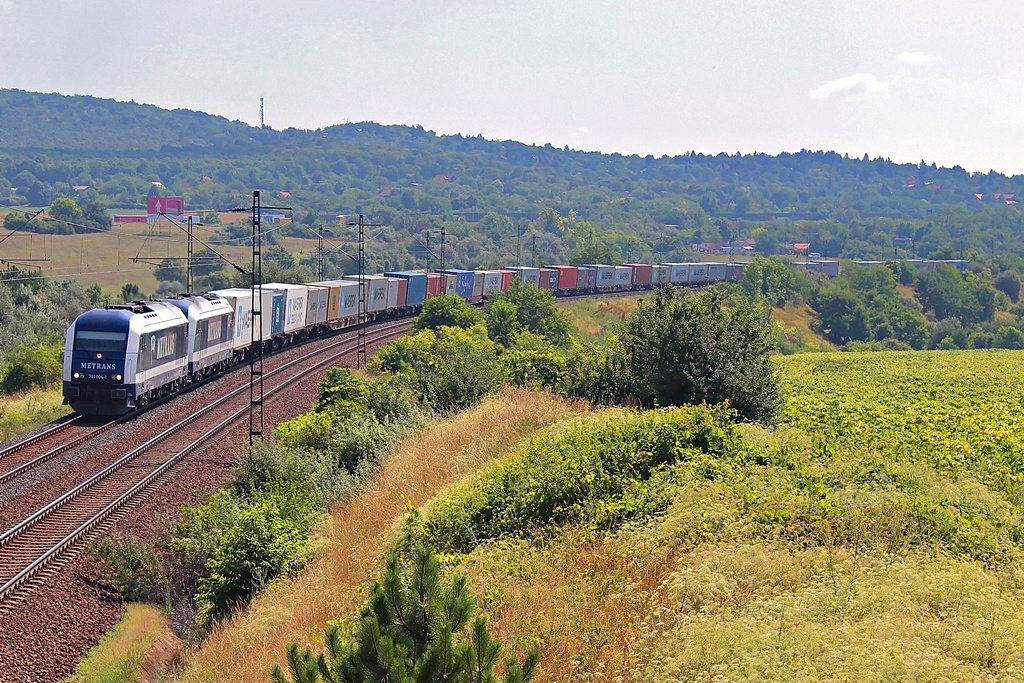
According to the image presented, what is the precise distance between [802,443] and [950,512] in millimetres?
4097

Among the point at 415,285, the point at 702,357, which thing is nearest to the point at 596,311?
the point at 415,285

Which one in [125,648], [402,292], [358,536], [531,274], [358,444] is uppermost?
[531,274]

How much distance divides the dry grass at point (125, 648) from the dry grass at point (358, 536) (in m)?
0.82

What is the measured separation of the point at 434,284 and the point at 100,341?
43.0 metres

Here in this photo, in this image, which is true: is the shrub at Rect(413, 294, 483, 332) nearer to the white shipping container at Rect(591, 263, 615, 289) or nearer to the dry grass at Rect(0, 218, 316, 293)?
the white shipping container at Rect(591, 263, 615, 289)

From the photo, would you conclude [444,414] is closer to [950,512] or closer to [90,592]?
[90,592]

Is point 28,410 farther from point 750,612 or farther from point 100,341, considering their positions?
point 750,612

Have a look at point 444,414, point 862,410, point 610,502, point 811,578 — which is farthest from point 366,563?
point 862,410

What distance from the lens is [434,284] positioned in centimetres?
7019

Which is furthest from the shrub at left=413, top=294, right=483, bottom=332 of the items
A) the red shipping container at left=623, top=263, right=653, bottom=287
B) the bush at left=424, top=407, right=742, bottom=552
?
the red shipping container at left=623, top=263, right=653, bottom=287

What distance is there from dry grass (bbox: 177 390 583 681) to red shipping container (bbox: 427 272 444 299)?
4736 cm

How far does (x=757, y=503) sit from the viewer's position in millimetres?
12172

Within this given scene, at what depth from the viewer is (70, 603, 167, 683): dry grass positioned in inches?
528

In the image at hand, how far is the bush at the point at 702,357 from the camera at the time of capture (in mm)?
20312
